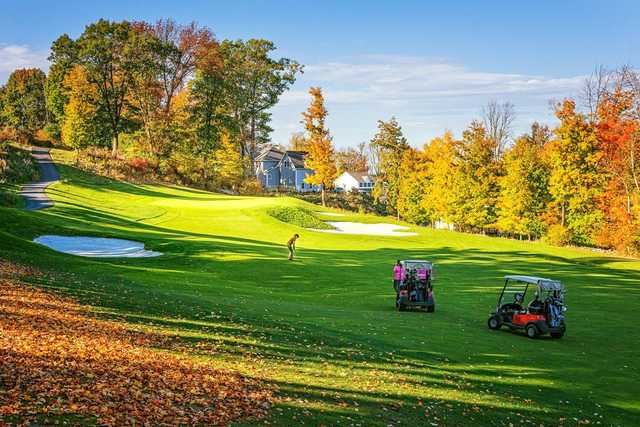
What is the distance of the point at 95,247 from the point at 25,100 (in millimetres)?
107672

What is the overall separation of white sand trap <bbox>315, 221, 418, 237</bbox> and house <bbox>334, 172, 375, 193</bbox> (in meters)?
88.4

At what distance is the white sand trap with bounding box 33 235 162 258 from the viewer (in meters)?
32.9

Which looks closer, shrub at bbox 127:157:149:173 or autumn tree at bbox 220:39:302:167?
shrub at bbox 127:157:149:173

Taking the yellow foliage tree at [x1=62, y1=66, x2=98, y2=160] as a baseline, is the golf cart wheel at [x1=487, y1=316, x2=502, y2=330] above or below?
below

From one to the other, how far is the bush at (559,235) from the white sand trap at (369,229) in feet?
53.5

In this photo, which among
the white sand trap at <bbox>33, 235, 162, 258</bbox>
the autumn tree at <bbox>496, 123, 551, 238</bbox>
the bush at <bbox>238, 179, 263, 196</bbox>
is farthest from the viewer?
the bush at <bbox>238, 179, 263, 196</bbox>

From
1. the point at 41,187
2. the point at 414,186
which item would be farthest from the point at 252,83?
the point at 41,187

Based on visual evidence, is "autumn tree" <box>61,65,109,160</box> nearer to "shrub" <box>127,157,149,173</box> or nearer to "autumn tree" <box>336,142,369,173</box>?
"shrub" <box>127,157,149,173</box>

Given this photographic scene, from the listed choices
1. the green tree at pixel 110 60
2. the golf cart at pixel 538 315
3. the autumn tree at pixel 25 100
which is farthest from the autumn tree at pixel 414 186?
the autumn tree at pixel 25 100

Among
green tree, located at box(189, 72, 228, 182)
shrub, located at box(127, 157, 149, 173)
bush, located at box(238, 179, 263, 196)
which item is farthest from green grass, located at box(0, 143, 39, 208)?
bush, located at box(238, 179, 263, 196)

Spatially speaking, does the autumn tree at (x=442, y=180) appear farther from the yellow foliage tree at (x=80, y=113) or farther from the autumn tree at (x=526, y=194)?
the yellow foliage tree at (x=80, y=113)

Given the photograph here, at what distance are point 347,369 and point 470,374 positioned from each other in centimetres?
351

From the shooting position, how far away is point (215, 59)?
3620 inches

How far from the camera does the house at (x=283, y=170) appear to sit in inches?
5379
